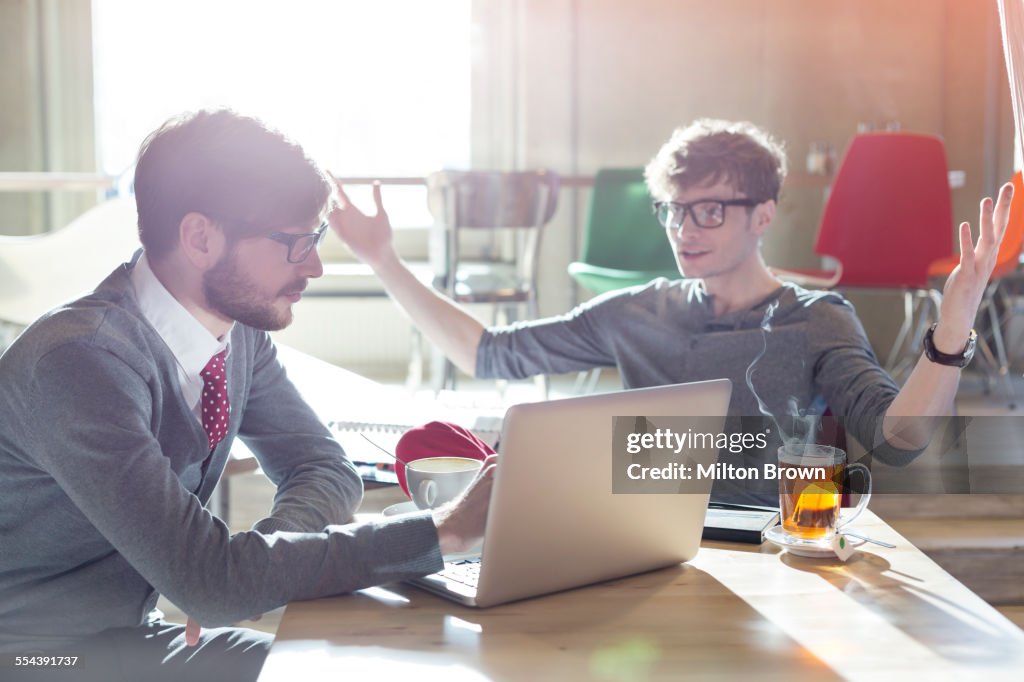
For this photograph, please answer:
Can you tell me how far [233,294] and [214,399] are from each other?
0.42 ft

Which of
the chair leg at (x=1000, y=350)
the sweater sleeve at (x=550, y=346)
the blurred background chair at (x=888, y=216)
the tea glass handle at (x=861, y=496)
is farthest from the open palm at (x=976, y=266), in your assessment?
the chair leg at (x=1000, y=350)

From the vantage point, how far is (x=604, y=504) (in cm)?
108

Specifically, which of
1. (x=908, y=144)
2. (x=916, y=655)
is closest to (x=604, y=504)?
(x=916, y=655)

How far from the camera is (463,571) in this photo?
113cm

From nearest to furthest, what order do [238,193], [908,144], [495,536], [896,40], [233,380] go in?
[495,536]
[238,193]
[233,380]
[908,144]
[896,40]

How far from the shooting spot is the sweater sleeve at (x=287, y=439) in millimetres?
1467

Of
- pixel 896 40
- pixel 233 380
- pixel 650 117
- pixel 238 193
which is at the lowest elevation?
pixel 233 380

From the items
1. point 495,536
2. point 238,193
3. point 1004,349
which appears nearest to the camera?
point 495,536

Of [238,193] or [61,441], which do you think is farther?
[238,193]

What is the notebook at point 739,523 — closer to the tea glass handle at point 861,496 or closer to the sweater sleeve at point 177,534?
the tea glass handle at point 861,496

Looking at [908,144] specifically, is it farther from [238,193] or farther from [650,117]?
[238,193]

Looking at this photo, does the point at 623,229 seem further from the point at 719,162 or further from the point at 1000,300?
the point at 719,162

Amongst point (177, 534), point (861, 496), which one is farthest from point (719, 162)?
point (177, 534)

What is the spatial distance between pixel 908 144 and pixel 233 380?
3.56 m
